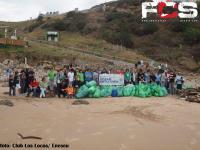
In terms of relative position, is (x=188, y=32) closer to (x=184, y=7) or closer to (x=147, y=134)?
(x=184, y=7)

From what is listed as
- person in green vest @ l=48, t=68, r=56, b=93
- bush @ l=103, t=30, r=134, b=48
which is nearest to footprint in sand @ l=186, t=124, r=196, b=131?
person in green vest @ l=48, t=68, r=56, b=93

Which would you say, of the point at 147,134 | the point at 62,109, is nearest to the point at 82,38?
the point at 62,109

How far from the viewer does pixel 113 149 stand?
9.36m

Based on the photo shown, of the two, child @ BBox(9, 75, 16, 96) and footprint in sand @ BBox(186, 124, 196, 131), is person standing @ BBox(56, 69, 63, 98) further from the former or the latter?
footprint in sand @ BBox(186, 124, 196, 131)

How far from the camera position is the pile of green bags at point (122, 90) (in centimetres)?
1955

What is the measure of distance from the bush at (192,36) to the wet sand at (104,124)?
44.9 metres

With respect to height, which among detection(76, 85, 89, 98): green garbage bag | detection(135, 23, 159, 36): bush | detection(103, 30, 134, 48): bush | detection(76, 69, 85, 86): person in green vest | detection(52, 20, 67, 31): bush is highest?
detection(52, 20, 67, 31): bush

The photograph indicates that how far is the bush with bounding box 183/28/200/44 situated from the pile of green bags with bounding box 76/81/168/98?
41.1m

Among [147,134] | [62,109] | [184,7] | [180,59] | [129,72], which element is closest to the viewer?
[147,134]

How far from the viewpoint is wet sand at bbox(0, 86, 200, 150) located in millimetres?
9930

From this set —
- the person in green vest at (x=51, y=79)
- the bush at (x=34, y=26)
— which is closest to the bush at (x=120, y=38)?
the bush at (x=34, y=26)

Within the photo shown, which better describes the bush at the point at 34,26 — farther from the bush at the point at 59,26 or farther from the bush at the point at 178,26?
the bush at the point at 178,26

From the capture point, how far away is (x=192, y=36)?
6103 cm

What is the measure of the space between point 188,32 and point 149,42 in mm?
5731
